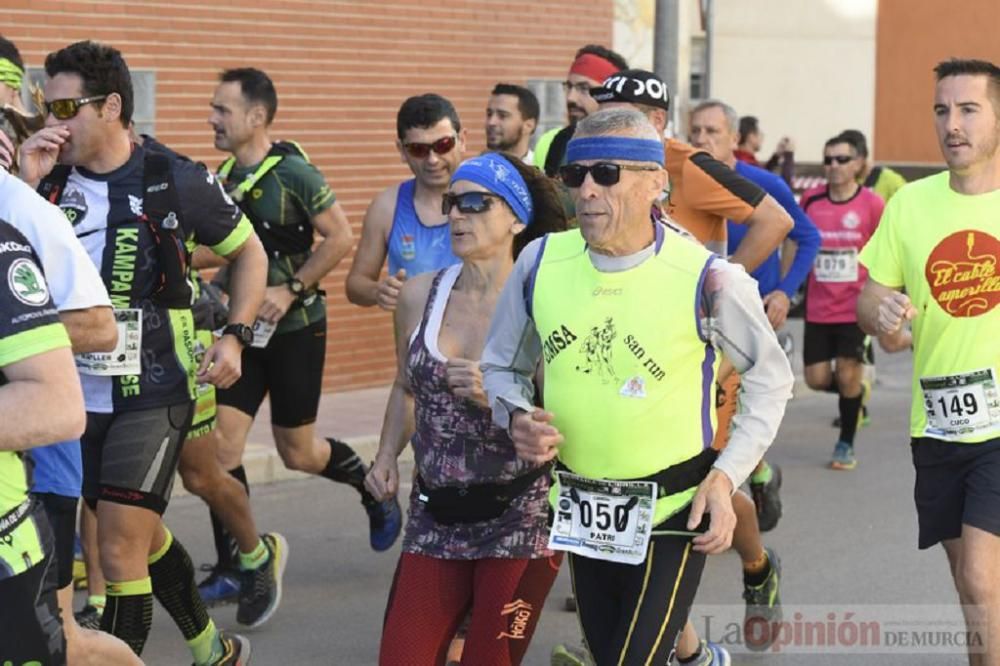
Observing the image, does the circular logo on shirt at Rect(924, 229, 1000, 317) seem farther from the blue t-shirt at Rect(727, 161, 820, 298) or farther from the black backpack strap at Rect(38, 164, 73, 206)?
the blue t-shirt at Rect(727, 161, 820, 298)

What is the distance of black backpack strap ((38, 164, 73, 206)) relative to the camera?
19.8ft

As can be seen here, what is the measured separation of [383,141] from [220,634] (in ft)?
25.9

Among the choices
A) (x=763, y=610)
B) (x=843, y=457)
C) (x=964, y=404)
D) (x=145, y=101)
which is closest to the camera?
(x=964, y=404)

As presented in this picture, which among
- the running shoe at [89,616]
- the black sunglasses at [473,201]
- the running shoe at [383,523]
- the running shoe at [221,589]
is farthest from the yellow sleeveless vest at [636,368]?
the running shoe at [383,523]

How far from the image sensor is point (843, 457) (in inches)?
446

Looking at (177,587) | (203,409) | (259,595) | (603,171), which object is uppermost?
(603,171)

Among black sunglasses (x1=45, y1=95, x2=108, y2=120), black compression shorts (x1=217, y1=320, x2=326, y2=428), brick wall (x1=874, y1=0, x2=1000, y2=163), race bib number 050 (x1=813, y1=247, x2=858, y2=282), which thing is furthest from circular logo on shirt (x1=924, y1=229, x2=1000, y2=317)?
brick wall (x1=874, y1=0, x2=1000, y2=163)

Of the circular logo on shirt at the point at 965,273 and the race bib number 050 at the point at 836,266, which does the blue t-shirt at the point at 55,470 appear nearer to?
the circular logo on shirt at the point at 965,273

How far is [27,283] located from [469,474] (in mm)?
1815

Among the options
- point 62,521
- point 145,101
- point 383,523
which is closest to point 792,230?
point 383,523

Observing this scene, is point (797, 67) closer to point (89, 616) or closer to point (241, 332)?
point (89, 616)

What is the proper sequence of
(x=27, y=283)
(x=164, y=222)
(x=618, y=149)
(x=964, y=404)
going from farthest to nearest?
1. (x=164, y=222)
2. (x=964, y=404)
3. (x=618, y=149)
4. (x=27, y=283)

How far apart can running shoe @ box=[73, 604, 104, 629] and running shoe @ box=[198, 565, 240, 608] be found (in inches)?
27.0

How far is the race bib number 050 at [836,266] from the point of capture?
11.7 meters
